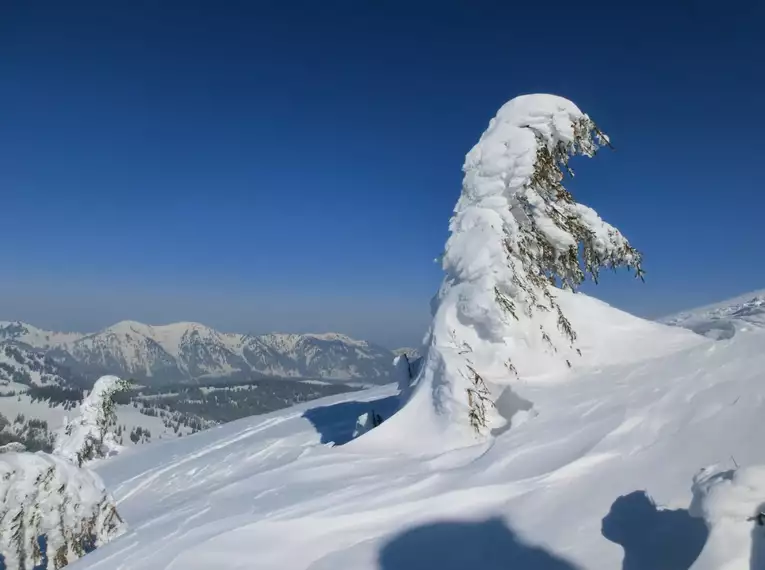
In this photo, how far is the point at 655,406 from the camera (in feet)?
21.4

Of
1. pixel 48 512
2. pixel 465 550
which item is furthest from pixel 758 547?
pixel 48 512

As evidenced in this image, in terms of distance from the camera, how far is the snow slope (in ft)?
14.6

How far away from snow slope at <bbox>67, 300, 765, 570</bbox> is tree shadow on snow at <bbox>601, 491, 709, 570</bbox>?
0.01 m

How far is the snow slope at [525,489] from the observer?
4438 mm

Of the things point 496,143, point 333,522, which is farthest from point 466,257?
point 333,522

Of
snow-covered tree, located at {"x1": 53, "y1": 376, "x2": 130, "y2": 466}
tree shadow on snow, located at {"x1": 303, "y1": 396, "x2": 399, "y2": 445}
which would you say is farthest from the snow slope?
snow-covered tree, located at {"x1": 53, "y1": 376, "x2": 130, "y2": 466}

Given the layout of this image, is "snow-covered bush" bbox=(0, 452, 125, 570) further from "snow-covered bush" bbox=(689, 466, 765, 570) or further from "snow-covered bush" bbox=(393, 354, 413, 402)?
"snow-covered bush" bbox=(689, 466, 765, 570)

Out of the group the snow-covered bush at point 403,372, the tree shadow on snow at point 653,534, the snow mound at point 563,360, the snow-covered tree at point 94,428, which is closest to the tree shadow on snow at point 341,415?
the snow-covered bush at point 403,372

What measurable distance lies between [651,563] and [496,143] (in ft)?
24.7

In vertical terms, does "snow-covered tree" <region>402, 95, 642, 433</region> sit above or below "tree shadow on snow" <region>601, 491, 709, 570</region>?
above

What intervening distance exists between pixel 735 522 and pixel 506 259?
247 inches

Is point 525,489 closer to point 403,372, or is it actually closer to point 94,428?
point 403,372

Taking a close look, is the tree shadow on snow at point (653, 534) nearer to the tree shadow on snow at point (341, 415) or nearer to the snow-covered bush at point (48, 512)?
the snow-covered bush at point (48, 512)

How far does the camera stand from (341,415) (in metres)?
13.8
